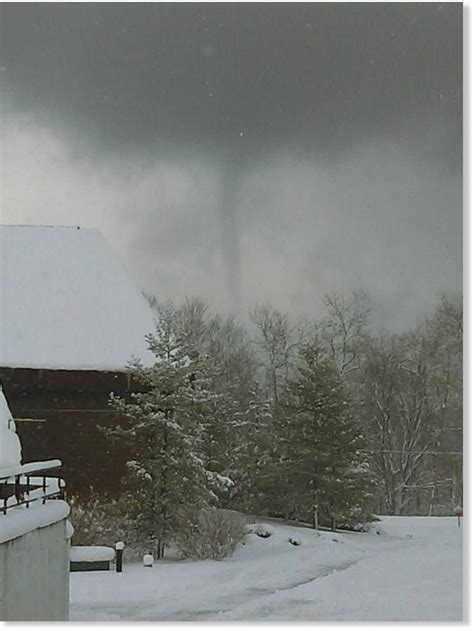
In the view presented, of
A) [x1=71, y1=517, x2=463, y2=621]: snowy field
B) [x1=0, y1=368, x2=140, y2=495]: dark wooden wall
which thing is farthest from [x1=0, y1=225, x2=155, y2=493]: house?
[x1=71, y1=517, x2=463, y2=621]: snowy field

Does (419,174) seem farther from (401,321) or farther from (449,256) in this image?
(401,321)

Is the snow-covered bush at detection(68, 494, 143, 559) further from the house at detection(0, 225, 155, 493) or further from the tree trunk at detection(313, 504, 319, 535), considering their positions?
the tree trunk at detection(313, 504, 319, 535)

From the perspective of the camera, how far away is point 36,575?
126 inches

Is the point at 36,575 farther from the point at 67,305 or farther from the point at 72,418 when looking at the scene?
the point at 67,305

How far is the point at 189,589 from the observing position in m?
3.38

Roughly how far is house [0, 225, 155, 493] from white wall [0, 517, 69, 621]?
0.24m

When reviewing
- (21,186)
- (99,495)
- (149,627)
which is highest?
(21,186)

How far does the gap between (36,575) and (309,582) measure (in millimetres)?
934

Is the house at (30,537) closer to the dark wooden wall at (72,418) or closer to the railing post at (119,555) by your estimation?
the dark wooden wall at (72,418)

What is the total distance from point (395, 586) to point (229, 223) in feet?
4.60

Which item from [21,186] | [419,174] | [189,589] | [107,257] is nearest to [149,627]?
[189,589]

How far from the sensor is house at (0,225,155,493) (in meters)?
3.44

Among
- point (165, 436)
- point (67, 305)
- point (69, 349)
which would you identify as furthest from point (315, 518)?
point (67, 305)

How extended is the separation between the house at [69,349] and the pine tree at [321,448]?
55 cm
